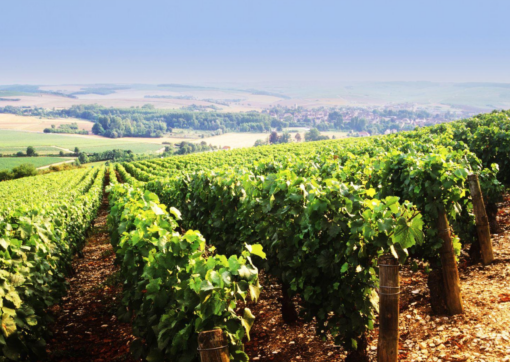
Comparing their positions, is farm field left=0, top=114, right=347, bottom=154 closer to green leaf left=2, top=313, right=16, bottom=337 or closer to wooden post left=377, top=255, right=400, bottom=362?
green leaf left=2, top=313, right=16, bottom=337

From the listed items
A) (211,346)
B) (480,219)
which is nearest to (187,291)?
(211,346)

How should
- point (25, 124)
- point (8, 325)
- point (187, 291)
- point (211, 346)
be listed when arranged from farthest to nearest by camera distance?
1. point (25, 124)
2. point (8, 325)
3. point (187, 291)
4. point (211, 346)

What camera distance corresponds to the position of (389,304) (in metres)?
3.79

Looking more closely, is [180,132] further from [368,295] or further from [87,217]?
[368,295]

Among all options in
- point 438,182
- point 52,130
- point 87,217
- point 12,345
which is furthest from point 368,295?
point 52,130

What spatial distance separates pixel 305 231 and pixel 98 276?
7.98m

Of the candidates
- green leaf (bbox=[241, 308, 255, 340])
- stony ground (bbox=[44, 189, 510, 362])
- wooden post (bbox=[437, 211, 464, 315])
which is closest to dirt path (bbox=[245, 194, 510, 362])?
stony ground (bbox=[44, 189, 510, 362])

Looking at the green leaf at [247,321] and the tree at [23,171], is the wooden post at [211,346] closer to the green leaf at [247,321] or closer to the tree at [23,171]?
the green leaf at [247,321]

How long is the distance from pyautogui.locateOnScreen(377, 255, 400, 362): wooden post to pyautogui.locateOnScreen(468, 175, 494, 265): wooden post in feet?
12.4

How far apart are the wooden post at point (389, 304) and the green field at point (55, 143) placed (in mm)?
125378

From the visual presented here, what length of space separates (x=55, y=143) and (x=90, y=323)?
143481 mm

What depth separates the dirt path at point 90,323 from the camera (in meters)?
6.14

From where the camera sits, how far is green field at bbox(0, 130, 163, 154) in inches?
4771

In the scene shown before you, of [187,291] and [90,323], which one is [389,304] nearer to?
[187,291]
